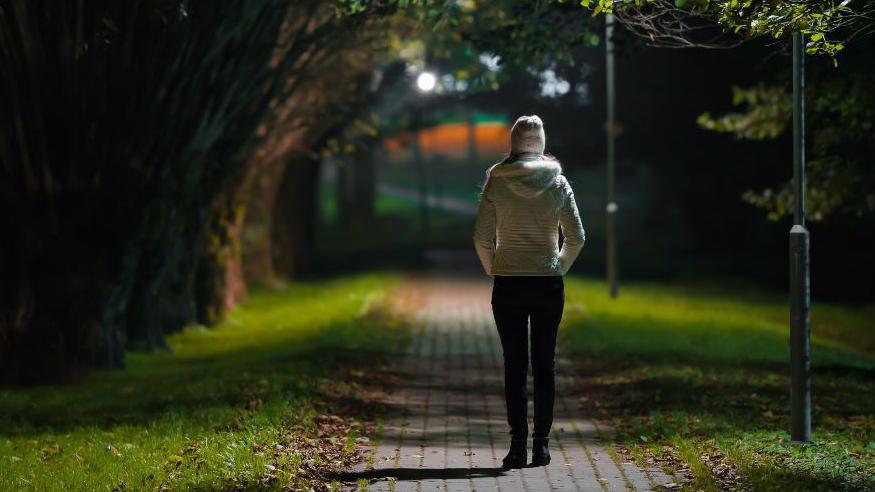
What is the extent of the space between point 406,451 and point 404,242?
1622 inches

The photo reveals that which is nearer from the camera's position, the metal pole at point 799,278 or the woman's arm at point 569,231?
the woman's arm at point 569,231

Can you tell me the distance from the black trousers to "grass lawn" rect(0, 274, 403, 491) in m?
1.34

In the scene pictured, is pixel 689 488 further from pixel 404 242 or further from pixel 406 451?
pixel 404 242

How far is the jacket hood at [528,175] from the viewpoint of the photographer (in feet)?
29.1

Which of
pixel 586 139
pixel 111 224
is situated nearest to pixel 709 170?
pixel 586 139

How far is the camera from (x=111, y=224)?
1574 cm

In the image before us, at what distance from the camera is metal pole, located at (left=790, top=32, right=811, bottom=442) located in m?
9.95

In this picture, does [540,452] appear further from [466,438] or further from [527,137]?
[527,137]

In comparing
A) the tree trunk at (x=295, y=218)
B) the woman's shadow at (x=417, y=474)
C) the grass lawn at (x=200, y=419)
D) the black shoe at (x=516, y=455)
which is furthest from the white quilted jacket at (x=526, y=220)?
the tree trunk at (x=295, y=218)

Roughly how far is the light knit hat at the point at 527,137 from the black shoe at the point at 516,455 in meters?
1.81

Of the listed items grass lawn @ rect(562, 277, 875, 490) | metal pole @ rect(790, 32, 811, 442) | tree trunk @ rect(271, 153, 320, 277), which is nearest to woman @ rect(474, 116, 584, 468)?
grass lawn @ rect(562, 277, 875, 490)

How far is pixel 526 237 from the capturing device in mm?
Answer: 8844

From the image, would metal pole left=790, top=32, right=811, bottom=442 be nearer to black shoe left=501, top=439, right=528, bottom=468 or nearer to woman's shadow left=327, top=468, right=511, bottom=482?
black shoe left=501, top=439, right=528, bottom=468

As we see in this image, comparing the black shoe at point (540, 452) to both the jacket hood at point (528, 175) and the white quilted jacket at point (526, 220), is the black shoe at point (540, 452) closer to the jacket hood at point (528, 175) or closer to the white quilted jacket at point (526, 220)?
the white quilted jacket at point (526, 220)
